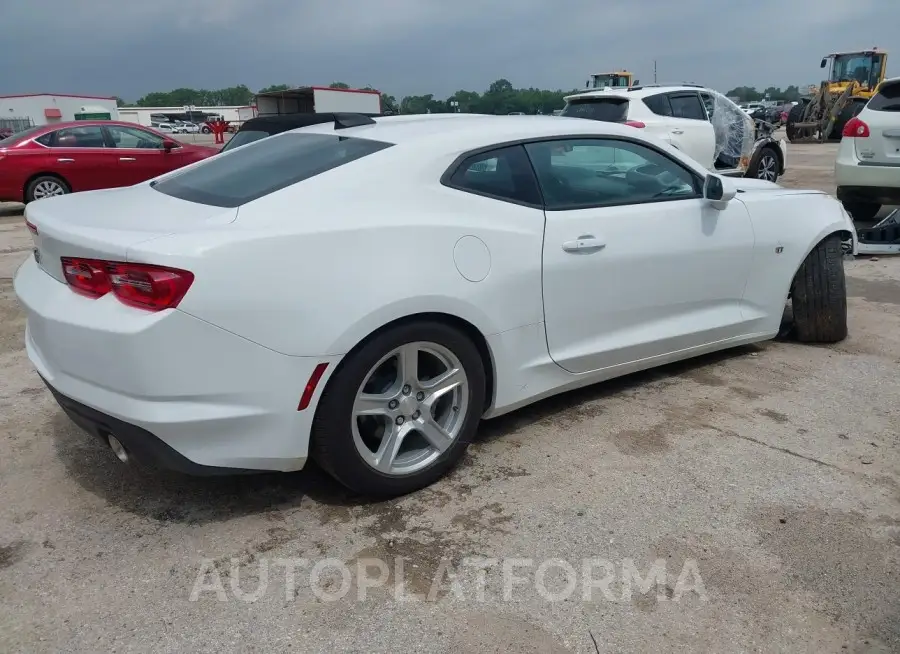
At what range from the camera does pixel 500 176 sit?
324 cm

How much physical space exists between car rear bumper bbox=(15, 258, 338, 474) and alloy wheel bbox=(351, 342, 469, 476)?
28 centimetres

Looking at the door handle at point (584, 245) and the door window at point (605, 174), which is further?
the door window at point (605, 174)

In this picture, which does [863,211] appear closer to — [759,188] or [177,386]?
[759,188]

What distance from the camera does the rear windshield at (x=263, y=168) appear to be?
2898mm

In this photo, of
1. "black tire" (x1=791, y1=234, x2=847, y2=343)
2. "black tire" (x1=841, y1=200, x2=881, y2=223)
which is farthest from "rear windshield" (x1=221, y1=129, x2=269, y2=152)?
"black tire" (x1=841, y1=200, x2=881, y2=223)

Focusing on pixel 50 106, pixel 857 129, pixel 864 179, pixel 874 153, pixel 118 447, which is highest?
pixel 50 106

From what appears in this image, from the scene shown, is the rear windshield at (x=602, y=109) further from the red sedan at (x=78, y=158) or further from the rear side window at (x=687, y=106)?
the red sedan at (x=78, y=158)

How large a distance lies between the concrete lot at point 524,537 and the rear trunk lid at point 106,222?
1000mm

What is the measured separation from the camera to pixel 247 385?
2.52m

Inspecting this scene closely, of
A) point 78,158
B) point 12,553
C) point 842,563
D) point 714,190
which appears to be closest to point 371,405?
point 12,553

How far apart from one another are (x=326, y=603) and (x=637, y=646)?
37.9 inches

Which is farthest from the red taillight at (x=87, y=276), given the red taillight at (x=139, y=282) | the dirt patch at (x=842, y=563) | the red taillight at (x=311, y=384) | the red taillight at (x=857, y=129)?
the red taillight at (x=857, y=129)

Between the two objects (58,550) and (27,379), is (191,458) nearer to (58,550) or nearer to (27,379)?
(58,550)

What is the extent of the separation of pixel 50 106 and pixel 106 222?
4756cm
